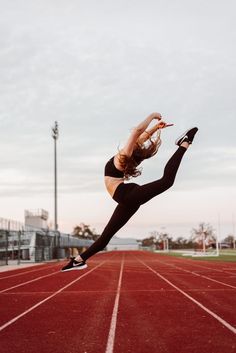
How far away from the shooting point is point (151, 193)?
3236mm

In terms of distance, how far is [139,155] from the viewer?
11.5 feet

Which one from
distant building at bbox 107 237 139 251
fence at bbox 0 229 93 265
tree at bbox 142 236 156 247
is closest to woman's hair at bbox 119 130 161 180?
fence at bbox 0 229 93 265

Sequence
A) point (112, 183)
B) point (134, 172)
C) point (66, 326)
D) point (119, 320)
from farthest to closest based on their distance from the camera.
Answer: point (119, 320)
point (66, 326)
point (134, 172)
point (112, 183)

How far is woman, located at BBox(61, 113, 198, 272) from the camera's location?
10.6ft

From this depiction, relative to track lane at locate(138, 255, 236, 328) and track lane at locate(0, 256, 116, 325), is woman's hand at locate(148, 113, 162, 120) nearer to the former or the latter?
track lane at locate(138, 255, 236, 328)

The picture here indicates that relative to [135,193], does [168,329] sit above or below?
below

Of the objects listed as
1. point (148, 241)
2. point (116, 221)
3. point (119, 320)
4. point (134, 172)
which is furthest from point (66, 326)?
point (148, 241)

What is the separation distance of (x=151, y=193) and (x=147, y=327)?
3.25 meters

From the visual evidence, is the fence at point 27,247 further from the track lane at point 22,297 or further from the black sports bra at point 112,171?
the black sports bra at point 112,171

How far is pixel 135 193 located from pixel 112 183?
8.1 inches

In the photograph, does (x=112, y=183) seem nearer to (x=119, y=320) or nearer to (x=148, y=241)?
(x=119, y=320)

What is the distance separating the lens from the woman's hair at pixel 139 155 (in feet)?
11.2

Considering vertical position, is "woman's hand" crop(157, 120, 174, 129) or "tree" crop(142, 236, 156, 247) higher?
"woman's hand" crop(157, 120, 174, 129)

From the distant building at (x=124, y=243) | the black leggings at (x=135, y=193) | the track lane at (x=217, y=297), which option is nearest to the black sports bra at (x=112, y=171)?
the black leggings at (x=135, y=193)
